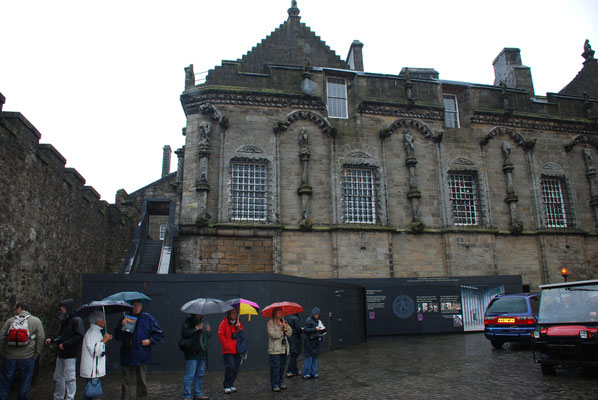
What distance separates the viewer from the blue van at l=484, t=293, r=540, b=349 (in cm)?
1177

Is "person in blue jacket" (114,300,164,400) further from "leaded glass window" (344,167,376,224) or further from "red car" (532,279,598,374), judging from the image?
"leaded glass window" (344,167,376,224)

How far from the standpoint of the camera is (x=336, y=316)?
13.6m

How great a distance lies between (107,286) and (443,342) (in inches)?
408

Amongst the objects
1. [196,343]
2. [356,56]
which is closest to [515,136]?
[356,56]

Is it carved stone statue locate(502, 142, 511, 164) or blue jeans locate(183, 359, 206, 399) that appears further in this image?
carved stone statue locate(502, 142, 511, 164)

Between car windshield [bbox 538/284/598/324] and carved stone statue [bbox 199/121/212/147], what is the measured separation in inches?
542

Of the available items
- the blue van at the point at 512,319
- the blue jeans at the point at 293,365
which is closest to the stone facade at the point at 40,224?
the blue jeans at the point at 293,365

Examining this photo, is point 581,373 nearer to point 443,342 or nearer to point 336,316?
point 443,342

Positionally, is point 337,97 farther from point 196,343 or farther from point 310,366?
point 196,343

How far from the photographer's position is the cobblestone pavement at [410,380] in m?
7.32

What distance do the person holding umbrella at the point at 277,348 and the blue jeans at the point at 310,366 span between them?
0.82 metres

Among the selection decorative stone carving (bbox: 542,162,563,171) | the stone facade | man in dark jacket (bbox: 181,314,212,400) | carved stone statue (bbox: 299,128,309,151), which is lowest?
man in dark jacket (bbox: 181,314,212,400)

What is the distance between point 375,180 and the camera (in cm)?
1988

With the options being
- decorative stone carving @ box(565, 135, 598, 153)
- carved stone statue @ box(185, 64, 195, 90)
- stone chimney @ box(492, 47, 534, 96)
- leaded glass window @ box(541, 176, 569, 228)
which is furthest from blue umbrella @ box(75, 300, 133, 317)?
stone chimney @ box(492, 47, 534, 96)
